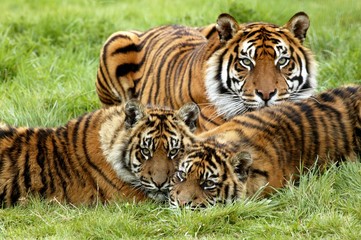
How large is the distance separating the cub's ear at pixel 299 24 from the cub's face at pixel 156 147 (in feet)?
4.00

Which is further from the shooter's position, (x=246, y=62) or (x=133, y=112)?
(x=246, y=62)

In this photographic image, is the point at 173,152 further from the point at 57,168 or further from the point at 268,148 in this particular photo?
the point at 57,168

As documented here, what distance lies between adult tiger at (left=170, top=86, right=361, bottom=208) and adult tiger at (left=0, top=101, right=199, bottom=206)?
21cm

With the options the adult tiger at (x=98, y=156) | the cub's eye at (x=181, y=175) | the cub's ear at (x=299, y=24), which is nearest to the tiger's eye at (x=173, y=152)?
the adult tiger at (x=98, y=156)

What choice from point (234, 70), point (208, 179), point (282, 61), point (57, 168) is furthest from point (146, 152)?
point (282, 61)

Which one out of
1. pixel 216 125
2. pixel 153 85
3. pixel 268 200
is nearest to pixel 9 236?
pixel 268 200

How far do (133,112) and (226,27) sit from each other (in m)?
1.22

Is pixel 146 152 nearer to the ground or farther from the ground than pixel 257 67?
nearer to the ground

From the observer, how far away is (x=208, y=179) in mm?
5602

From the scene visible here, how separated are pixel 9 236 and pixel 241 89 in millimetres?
2230

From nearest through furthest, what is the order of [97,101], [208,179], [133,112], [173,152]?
[208,179], [173,152], [133,112], [97,101]

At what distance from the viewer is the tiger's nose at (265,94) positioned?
645cm

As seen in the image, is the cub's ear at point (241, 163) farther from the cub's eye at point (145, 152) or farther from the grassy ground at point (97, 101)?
the cub's eye at point (145, 152)

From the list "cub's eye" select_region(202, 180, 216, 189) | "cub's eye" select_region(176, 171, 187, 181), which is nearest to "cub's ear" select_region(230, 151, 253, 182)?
"cub's eye" select_region(202, 180, 216, 189)
